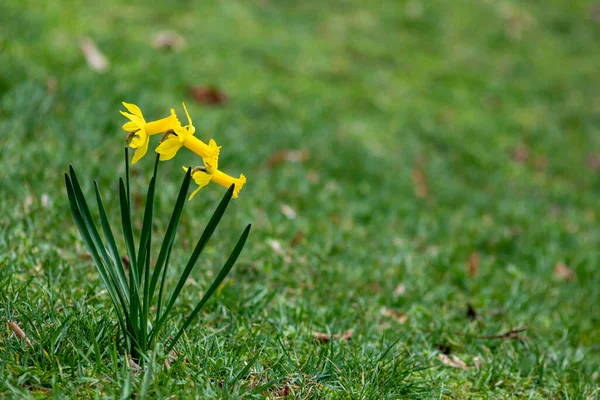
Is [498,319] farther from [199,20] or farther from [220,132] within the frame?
[199,20]

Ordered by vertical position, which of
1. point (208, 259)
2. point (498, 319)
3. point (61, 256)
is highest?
point (61, 256)

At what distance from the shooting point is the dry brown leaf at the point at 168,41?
16.8ft

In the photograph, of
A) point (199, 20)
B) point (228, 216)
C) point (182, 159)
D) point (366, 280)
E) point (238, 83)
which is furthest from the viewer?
point (199, 20)

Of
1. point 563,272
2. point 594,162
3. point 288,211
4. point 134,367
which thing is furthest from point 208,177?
point 594,162

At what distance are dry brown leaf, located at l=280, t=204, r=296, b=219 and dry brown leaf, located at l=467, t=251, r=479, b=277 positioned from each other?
3.49 feet

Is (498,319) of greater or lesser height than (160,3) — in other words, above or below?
below

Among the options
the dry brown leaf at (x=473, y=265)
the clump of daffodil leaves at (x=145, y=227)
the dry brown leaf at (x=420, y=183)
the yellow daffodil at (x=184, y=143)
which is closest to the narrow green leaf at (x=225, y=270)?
the clump of daffodil leaves at (x=145, y=227)

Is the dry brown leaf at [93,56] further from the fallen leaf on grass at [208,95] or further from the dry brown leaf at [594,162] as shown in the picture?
the dry brown leaf at [594,162]

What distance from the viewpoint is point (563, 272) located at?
3766 mm

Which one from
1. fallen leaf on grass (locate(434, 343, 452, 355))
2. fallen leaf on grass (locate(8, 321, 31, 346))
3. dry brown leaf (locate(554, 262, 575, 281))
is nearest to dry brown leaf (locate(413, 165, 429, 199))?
A: dry brown leaf (locate(554, 262, 575, 281))

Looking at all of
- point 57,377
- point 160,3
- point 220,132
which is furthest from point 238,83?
point 57,377

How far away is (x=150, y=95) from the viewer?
13.7ft

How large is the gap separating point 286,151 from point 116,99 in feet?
4.01

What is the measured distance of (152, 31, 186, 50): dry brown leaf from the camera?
16.8 feet
